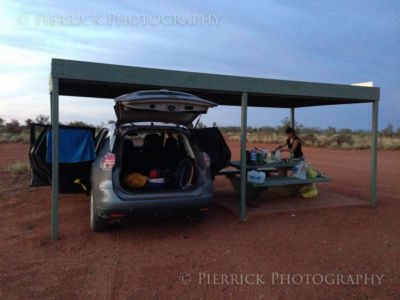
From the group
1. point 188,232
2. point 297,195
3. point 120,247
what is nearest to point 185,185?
point 188,232

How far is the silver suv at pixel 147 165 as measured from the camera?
5.17 m

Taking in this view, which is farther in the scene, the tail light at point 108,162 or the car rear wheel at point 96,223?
the car rear wheel at point 96,223

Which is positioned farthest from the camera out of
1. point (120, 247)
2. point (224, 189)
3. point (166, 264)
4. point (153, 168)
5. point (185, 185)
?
point (224, 189)

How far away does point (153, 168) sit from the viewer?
6.76 meters

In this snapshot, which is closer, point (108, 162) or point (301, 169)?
point (108, 162)

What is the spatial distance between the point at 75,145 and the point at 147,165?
1.33 m

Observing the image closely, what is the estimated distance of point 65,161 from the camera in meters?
6.18

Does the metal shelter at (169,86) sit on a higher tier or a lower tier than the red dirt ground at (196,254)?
higher

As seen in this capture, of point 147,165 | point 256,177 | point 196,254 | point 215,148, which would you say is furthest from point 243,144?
point 196,254

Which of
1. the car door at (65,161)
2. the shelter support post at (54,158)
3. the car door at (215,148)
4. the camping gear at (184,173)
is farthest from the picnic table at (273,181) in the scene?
the shelter support post at (54,158)

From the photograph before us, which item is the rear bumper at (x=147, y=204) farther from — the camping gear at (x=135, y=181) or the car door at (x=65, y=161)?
the car door at (x=65, y=161)

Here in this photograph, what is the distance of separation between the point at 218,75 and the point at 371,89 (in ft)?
11.5

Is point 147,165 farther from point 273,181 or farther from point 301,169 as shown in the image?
point 301,169

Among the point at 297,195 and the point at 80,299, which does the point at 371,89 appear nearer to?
the point at 297,195
